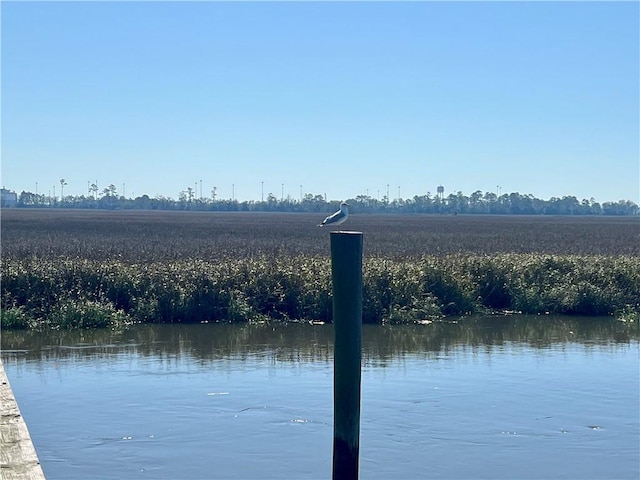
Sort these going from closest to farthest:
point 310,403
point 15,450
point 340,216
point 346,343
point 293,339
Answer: point 15,450 < point 346,343 < point 340,216 < point 310,403 < point 293,339

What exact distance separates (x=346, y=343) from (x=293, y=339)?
13.2 m

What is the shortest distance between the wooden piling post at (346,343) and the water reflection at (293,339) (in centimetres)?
1016

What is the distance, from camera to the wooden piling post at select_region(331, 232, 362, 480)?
24.0ft

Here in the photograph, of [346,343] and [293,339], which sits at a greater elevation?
[346,343]

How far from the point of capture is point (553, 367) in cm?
1750

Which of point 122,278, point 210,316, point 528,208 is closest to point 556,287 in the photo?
point 210,316

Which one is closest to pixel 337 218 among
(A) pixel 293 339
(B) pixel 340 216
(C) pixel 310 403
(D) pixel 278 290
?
(B) pixel 340 216

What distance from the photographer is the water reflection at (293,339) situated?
18.8 m

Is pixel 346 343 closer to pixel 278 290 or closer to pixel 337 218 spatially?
pixel 337 218

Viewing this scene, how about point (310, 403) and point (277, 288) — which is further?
point (277, 288)

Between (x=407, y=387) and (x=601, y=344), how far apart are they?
6.79m

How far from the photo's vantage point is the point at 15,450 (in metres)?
7.08

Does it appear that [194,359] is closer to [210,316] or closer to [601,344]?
[210,316]

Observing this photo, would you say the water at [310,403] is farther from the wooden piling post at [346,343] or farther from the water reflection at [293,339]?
the wooden piling post at [346,343]
